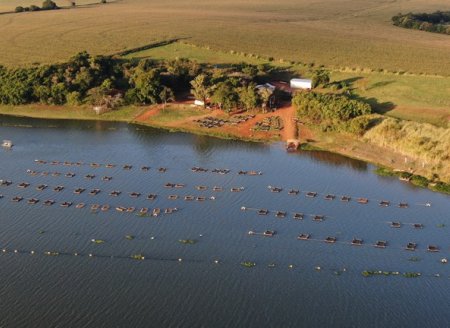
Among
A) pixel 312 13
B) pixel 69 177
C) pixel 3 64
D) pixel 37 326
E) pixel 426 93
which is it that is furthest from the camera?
pixel 312 13

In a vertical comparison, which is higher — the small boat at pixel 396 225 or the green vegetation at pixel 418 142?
the green vegetation at pixel 418 142

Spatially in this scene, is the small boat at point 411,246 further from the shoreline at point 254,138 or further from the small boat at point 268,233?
the shoreline at point 254,138

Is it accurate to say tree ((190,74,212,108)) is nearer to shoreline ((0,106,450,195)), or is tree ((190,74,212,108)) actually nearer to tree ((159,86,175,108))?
tree ((159,86,175,108))

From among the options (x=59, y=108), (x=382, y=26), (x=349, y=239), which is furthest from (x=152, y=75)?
(x=382, y=26)

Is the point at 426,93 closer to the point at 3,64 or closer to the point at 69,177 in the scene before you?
the point at 69,177

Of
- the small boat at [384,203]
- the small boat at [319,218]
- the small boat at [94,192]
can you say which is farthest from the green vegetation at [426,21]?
the small boat at [94,192]

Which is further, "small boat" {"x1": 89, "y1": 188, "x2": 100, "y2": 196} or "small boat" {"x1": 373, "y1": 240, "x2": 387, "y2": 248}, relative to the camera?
"small boat" {"x1": 89, "y1": 188, "x2": 100, "y2": 196}

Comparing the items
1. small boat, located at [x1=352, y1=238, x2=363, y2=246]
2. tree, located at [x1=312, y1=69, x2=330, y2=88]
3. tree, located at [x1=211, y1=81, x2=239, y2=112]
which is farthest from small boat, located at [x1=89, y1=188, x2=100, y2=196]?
tree, located at [x1=312, y1=69, x2=330, y2=88]

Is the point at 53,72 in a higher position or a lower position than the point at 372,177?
higher
